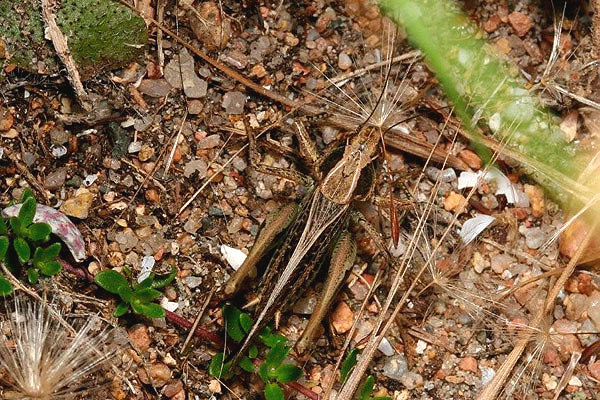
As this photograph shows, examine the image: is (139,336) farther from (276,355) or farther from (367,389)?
(367,389)

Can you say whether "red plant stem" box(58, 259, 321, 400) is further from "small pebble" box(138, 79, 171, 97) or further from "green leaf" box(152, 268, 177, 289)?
"small pebble" box(138, 79, 171, 97)

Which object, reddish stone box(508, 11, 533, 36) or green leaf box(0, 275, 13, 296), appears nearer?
green leaf box(0, 275, 13, 296)

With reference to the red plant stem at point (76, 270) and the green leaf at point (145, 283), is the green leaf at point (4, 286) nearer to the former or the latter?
the red plant stem at point (76, 270)

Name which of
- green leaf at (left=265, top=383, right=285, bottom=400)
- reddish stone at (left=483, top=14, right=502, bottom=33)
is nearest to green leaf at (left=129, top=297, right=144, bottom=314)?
green leaf at (left=265, top=383, right=285, bottom=400)

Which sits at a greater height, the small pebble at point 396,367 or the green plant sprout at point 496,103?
the green plant sprout at point 496,103

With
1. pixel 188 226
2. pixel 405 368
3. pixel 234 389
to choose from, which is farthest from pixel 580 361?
pixel 188 226

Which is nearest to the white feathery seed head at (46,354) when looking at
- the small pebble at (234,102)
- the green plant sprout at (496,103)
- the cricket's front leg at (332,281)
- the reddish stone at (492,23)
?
the cricket's front leg at (332,281)

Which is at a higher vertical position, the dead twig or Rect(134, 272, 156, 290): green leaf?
the dead twig

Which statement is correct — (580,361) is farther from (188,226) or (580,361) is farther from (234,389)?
(188,226)
